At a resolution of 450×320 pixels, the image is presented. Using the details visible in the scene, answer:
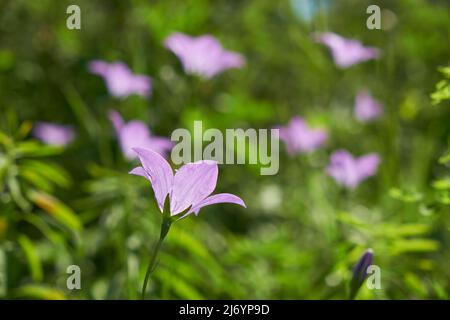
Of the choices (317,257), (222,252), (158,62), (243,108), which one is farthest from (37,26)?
(317,257)

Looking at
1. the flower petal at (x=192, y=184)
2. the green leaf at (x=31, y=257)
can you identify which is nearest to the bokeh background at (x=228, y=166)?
the green leaf at (x=31, y=257)

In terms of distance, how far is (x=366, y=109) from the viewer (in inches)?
81.0

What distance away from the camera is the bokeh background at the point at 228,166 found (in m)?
1.11

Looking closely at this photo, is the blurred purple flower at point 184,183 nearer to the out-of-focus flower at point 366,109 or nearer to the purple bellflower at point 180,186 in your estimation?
the purple bellflower at point 180,186

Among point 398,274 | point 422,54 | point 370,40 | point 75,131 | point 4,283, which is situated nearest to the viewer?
point 4,283

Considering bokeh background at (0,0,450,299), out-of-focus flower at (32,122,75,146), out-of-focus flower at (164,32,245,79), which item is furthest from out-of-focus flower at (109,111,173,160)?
out-of-focus flower at (32,122,75,146)

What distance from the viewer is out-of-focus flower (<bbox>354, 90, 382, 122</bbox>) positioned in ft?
6.70

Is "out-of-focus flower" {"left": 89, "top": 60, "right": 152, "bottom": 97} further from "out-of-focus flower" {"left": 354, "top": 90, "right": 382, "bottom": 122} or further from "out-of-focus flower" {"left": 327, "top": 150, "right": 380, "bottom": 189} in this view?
"out-of-focus flower" {"left": 354, "top": 90, "right": 382, "bottom": 122}

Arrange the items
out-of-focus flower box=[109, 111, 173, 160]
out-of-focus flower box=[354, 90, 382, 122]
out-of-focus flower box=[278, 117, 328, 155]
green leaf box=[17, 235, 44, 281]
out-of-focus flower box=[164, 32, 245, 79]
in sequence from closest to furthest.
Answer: green leaf box=[17, 235, 44, 281] → out-of-focus flower box=[109, 111, 173, 160] → out-of-focus flower box=[164, 32, 245, 79] → out-of-focus flower box=[278, 117, 328, 155] → out-of-focus flower box=[354, 90, 382, 122]

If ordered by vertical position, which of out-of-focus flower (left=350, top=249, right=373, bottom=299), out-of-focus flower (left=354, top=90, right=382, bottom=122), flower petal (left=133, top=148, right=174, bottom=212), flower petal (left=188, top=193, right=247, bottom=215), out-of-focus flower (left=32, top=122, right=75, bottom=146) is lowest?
out-of-focus flower (left=350, top=249, right=373, bottom=299)

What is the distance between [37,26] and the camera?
1.92 m
